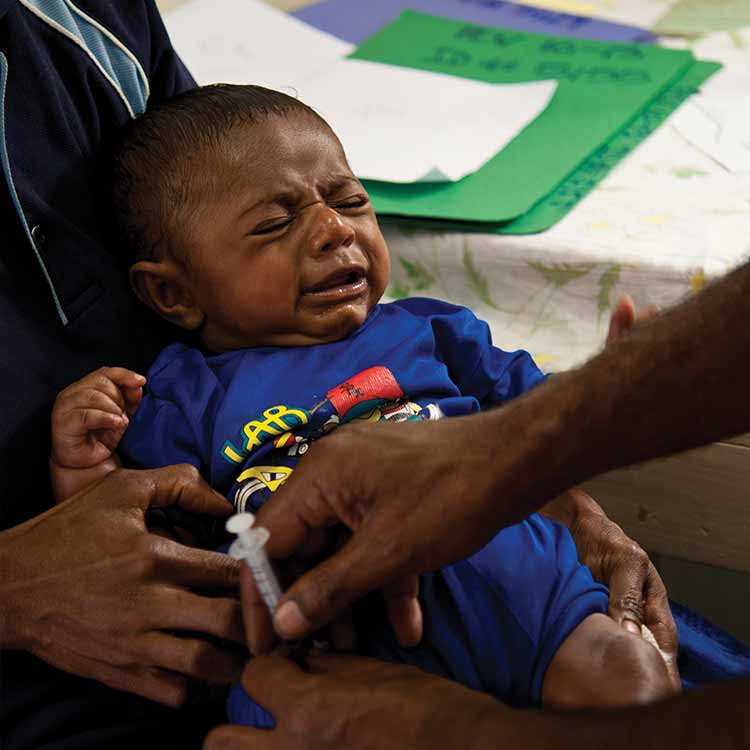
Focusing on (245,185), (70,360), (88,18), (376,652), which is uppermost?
(88,18)

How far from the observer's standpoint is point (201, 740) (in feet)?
3.57

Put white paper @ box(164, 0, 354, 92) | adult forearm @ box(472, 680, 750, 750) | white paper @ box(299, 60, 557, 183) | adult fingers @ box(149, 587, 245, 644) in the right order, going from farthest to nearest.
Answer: white paper @ box(164, 0, 354, 92), white paper @ box(299, 60, 557, 183), adult fingers @ box(149, 587, 245, 644), adult forearm @ box(472, 680, 750, 750)

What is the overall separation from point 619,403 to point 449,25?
149 centimetres

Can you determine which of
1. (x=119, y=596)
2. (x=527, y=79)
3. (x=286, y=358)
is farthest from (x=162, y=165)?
(x=527, y=79)

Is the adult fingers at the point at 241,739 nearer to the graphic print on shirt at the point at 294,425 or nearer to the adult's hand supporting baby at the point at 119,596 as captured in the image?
the adult's hand supporting baby at the point at 119,596

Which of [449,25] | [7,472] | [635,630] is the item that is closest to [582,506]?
[635,630]

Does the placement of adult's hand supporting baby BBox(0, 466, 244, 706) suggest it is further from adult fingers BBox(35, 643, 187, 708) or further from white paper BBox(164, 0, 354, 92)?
white paper BBox(164, 0, 354, 92)

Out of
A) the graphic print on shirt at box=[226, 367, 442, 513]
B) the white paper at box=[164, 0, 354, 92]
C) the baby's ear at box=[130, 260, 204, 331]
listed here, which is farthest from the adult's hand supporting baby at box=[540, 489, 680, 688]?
the white paper at box=[164, 0, 354, 92]

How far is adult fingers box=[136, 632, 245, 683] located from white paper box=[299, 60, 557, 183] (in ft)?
2.72

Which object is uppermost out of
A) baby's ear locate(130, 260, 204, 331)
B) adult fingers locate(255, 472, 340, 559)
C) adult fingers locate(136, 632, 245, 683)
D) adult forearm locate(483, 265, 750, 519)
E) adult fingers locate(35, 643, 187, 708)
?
adult forearm locate(483, 265, 750, 519)

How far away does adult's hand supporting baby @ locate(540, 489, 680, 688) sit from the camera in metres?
1.11

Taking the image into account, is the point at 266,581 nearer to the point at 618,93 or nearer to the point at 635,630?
the point at 635,630

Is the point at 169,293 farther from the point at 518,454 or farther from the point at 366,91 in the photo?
the point at 366,91

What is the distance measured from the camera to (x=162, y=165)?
1240 millimetres
